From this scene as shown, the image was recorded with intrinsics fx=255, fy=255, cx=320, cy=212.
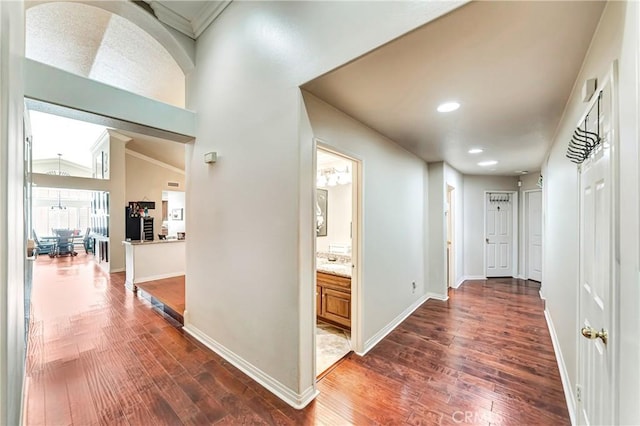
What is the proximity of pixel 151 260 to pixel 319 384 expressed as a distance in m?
4.97

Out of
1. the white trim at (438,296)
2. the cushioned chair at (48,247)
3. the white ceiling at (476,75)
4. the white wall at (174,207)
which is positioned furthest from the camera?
the cushioned chair at (48,247)

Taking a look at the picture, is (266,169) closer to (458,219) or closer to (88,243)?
(458,219)

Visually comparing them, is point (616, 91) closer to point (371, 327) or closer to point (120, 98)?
point (371, 327)

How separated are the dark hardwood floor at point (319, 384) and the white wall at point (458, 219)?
1.87 m

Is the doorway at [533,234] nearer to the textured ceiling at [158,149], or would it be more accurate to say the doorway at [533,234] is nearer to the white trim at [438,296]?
the white trim at [438,296]

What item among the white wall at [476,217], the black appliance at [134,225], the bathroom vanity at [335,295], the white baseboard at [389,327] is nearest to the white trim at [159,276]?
the black appliance at [134,225]

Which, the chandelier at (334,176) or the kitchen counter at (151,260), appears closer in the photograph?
the chandelier at (334,176)

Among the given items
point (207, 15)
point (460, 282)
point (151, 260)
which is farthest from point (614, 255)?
point (151, 260)

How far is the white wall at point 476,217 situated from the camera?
604 centimetres

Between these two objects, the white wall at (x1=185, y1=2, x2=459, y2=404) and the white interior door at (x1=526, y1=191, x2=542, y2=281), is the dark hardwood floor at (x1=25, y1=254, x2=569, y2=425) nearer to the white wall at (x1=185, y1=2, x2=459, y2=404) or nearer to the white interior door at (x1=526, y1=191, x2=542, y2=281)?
the white wall at (x1=185, y1=2, x2=459, y2=404)

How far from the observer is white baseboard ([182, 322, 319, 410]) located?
1.97m

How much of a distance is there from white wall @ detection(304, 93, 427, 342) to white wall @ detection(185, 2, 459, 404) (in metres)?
0.21

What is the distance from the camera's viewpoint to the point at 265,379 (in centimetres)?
218

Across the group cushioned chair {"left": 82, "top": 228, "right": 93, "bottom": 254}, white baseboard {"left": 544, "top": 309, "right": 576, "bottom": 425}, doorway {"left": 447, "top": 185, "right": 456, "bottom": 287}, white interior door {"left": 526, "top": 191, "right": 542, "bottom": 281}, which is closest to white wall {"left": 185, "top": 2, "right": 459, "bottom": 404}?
white baseboard {"left": 544, "top": 309, "right": 576, "bottom": 425}
